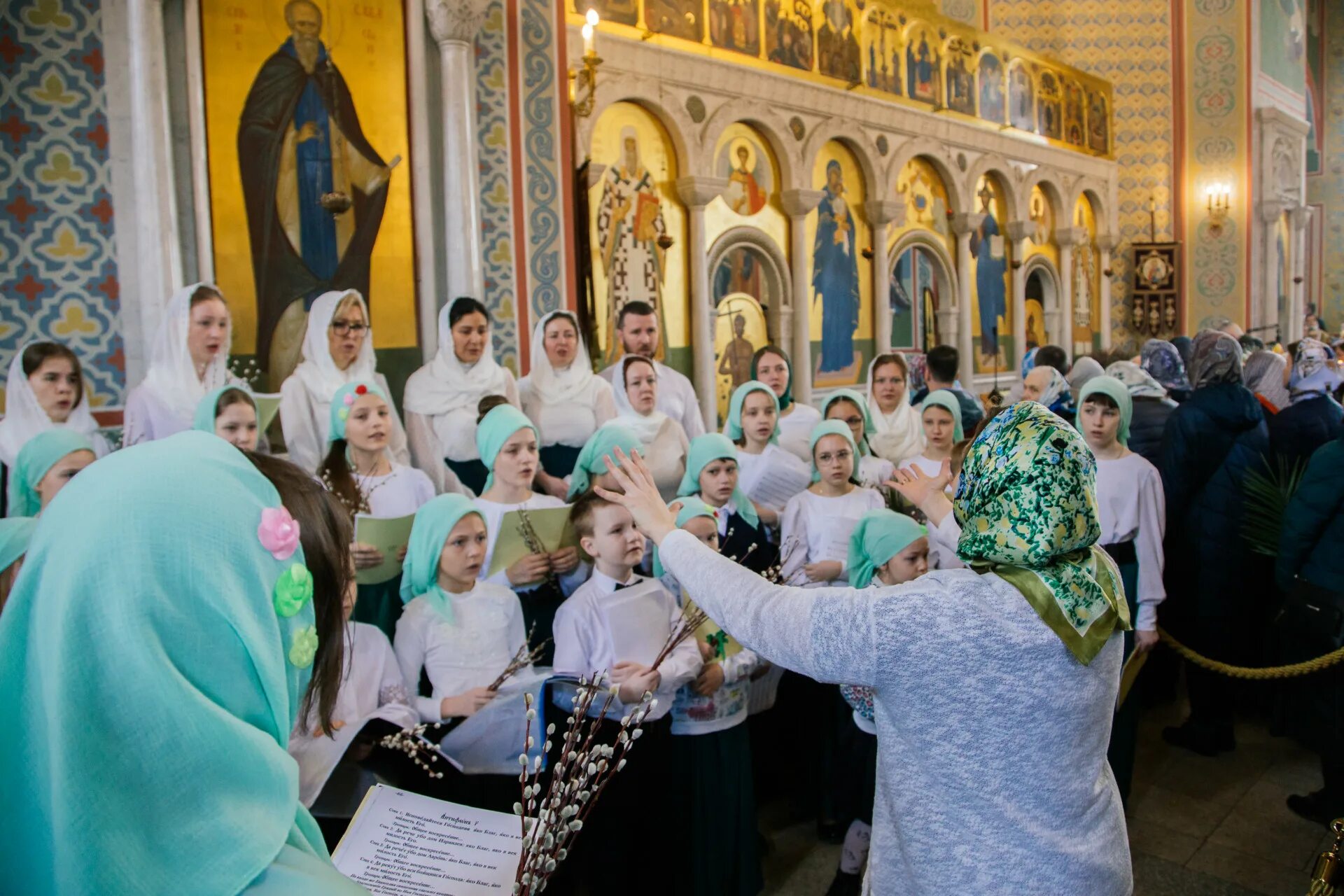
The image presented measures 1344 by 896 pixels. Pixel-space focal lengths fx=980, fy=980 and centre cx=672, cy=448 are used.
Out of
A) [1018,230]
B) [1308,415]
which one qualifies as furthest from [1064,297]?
[1308,415]

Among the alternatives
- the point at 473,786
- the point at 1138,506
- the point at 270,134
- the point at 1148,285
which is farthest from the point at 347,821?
the point at 1148,285

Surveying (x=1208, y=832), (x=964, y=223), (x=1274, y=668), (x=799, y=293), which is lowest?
(x=1208, y=832)

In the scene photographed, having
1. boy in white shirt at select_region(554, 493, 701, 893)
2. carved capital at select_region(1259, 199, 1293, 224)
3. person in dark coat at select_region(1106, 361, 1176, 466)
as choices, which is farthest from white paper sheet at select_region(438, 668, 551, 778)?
carved capital at select_region(1259, 199, 1293, 224)

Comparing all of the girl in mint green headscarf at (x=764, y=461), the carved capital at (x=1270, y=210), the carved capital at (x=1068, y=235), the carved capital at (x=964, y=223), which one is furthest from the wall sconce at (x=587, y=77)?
the carved capital at (x=1270, y=210)

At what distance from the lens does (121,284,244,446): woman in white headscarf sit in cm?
409

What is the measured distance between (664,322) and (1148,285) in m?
10.8

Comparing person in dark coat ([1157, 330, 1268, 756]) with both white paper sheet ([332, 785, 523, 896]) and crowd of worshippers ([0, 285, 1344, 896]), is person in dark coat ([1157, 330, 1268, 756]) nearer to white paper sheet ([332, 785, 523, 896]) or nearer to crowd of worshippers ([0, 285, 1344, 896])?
crowd of worshippers ([0, 285, 1344, 896])

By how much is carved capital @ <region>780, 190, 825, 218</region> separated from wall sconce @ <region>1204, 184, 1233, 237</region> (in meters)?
9.91

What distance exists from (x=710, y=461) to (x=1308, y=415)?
11.0 feet

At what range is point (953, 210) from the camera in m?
11.9

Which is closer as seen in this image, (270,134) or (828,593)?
(828,593)

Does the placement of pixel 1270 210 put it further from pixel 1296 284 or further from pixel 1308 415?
pixel 1308 415

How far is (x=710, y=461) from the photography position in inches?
158

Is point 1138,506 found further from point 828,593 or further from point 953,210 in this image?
point 953,210
